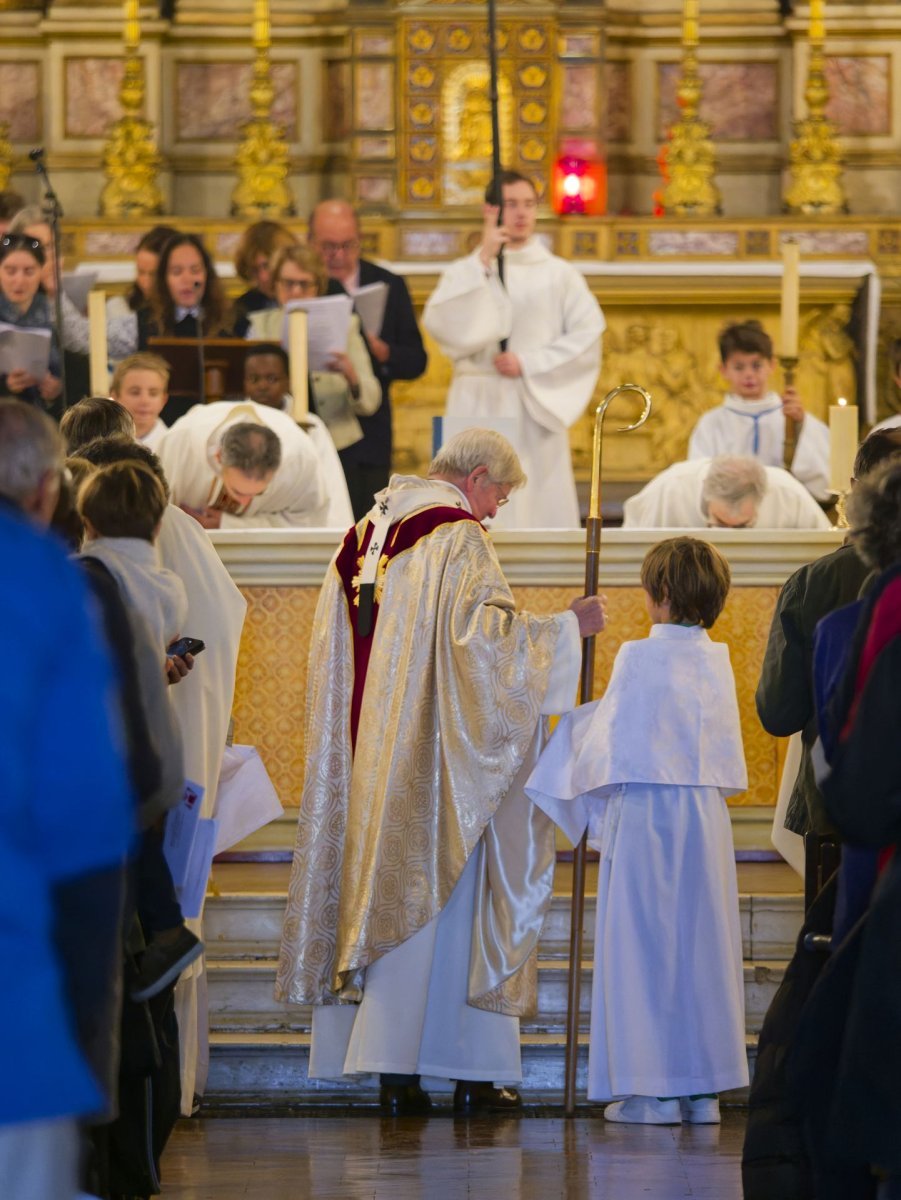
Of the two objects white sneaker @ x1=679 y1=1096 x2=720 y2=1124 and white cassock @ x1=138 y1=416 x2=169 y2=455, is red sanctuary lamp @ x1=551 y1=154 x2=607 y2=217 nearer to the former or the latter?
white cassock @ x1=138 y1=416 x2=169 y2=455

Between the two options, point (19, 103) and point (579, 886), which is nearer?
point (579, 886)

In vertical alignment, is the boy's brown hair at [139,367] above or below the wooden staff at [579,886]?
above

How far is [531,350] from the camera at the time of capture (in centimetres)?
969

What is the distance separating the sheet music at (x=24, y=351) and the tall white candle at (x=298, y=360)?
871 millimetres

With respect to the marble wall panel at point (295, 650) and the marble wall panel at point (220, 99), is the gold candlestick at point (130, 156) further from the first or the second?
A: the marble wall panel at point (295, 650)

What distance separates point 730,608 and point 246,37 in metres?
6.22

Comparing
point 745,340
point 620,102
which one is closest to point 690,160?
point 620,102

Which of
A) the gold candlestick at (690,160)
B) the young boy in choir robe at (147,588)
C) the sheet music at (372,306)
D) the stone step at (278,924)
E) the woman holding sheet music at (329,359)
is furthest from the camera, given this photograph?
the gold candlestick at (690,160)

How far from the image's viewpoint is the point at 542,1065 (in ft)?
20.5

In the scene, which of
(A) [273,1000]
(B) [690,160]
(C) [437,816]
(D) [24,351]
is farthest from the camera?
(B) [690,160]

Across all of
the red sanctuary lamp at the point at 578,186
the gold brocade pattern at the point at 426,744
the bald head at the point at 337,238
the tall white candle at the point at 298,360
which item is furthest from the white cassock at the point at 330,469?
the red sanctuary lamp at the point at 578,186

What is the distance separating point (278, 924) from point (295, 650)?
0.96 metres

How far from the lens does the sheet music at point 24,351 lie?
8.18 m

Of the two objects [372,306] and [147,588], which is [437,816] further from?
[372,306]
